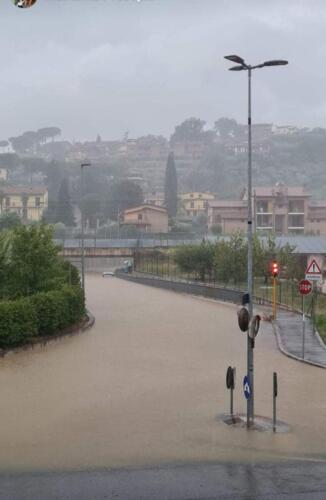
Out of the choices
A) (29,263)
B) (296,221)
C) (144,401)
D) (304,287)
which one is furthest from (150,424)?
(296,221)

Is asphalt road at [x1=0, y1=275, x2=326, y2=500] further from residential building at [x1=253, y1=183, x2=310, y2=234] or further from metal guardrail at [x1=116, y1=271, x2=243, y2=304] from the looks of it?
residential building at [x1=253, y1=183, x2=310, y2=234]

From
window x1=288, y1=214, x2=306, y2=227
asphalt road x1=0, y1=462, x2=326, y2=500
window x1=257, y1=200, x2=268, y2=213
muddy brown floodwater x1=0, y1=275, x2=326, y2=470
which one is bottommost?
muddy brown floodwater x1=0, y1=275, x2=326, y2=470

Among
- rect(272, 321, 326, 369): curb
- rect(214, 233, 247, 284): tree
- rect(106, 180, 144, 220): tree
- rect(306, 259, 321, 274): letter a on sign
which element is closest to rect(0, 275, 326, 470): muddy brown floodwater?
rect(272, 321, 326, 369): curb

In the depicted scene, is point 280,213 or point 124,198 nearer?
point 280,213

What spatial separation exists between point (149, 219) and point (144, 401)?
4093 inches

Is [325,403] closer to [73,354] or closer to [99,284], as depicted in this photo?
[73,354]

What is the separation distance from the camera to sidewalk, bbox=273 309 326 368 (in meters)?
20.9

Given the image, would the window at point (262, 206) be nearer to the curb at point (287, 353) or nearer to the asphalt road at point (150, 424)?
the curb at point (287, 353)

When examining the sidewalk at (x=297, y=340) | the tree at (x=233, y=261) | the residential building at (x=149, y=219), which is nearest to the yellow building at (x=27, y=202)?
the residential building at (x=149, y=219)

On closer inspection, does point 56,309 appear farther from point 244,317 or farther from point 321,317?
point 244,317

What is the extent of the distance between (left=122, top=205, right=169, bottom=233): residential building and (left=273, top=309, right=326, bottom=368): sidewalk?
284ft

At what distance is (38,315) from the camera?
22.8 m

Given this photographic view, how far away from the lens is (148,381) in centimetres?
1755

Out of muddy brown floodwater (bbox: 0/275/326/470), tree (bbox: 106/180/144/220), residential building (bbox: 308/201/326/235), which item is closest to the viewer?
muddy brown floodwater (bbox: 0/275/326/470)
